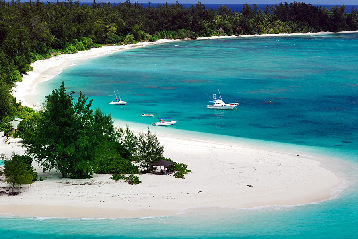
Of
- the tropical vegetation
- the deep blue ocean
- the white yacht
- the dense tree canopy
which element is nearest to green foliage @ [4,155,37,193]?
the tropical vegetation

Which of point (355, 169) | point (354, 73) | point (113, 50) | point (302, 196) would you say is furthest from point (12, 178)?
point (113, 50)

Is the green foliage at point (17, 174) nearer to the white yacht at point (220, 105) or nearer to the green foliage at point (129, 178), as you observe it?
the green foliage at point (129, 178)

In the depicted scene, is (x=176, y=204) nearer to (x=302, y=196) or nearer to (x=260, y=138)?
(x=302, y=196)

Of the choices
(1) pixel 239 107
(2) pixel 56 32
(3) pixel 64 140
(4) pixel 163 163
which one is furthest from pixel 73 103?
(2) pixel 56 32

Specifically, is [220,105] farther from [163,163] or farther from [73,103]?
[163,163]

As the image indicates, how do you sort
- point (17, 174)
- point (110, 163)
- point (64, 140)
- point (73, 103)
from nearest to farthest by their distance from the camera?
point (17, 174) → point (64, 140) → point (110, 163) → point (73, 103)

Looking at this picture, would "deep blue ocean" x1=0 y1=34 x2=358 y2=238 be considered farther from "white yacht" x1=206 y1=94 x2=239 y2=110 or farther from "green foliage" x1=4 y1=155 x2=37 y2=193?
"green foliage" x1=4 y1=155 x2=37 y2=193

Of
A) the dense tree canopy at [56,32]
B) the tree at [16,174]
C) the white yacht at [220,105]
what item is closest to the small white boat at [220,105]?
the white yacht at [220,105]
